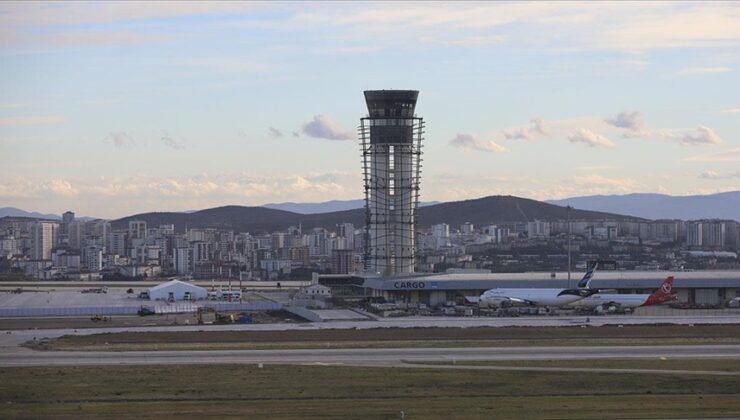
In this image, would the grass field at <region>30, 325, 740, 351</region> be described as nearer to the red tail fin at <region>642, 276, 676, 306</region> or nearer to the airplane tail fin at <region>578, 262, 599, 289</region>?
the red tail fin at <region>642, 276, 676, 306</region>

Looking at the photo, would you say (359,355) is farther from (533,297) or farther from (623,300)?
(623,300)

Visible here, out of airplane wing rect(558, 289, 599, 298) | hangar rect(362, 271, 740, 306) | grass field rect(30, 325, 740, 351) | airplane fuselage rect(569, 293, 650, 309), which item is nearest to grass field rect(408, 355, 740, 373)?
grass field rect(30, 325, 740, 351)

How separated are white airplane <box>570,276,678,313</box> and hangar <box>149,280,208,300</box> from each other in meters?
39.4

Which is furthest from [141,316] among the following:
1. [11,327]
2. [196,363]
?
[196,363]

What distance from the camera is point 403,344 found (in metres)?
71.1

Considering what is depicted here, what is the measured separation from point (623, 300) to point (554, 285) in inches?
427

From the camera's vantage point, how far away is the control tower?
430 feet

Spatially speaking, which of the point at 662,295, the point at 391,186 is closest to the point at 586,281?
the point at 662,295

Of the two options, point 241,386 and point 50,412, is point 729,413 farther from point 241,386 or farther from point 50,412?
point 50,412

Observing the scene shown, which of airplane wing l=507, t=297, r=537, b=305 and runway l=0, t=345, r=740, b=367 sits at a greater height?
airplane wing l=507, t=297, r=537, b=305

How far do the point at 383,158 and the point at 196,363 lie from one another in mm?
71614

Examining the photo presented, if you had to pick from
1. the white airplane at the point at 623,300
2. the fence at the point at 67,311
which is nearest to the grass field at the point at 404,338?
the white airplane at the point at 623,300

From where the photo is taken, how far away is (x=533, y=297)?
10669 cm

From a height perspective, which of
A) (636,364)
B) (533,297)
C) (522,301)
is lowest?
(636,364)
